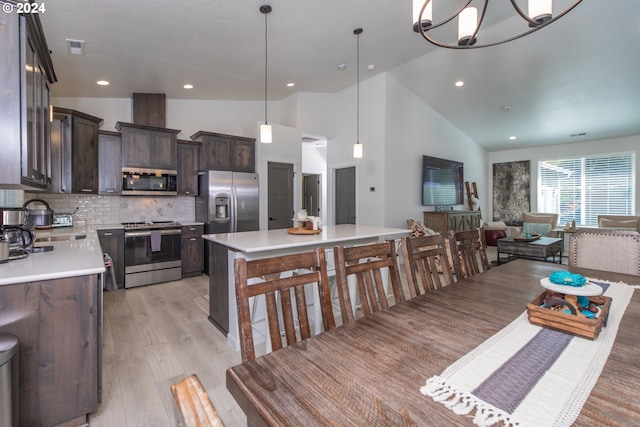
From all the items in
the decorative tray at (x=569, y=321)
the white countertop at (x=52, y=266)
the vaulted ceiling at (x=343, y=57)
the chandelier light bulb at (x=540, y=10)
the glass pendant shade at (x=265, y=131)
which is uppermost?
the vaulted ceiling at (x=343, y=57)

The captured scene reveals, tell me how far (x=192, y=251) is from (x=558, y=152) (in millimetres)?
9186

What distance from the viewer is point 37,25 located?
1.80 meters

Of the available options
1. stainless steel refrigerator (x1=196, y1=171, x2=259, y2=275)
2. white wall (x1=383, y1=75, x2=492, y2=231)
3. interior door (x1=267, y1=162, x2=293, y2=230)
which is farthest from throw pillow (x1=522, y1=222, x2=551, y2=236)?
stainless steel refrigerator (x1=196, y1=171, x2=259, y2=275)

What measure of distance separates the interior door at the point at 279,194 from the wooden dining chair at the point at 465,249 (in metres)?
3.88

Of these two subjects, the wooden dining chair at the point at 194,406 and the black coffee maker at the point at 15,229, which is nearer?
the wooden dining chair at the point at 194,406

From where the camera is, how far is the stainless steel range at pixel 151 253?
424cm

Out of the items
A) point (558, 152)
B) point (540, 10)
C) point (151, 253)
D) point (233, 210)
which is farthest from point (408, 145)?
point (151, 253)

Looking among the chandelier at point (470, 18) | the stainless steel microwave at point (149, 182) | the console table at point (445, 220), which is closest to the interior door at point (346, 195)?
the console table at point (445, 220)

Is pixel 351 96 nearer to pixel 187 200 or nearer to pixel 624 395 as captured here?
pixel 187 200

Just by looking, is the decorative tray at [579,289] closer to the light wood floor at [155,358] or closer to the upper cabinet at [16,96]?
the light wood floor at [155,358]

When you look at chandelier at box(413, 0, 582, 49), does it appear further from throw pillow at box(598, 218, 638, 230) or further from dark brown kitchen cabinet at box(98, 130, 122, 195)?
throw pillow at box(598, 218, 638, 230)

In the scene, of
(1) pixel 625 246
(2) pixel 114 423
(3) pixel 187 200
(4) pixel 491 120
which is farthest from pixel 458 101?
(2) pixel 114 423

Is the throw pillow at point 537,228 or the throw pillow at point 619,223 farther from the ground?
the throw pillow at point 619,223

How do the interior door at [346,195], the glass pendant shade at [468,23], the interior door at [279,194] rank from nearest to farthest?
the glass pendant shade at [468,23], the interior door at [279,194], the interior door at [346,195]
